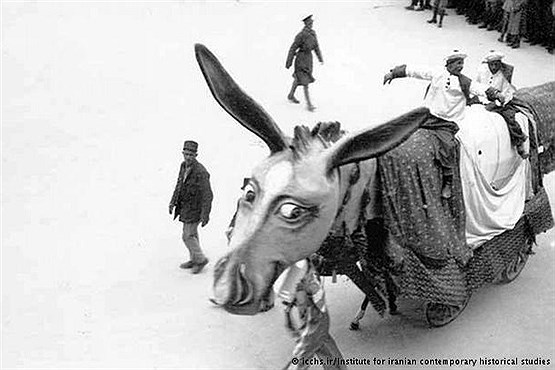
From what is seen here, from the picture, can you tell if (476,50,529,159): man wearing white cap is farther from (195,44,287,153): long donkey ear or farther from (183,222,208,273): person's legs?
(183,222,208,273): person's legs

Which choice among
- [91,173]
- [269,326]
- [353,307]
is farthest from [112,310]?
[91,173]

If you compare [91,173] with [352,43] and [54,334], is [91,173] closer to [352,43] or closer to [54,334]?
[54,334]

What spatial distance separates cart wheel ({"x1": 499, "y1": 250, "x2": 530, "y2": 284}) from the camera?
814 centimetres

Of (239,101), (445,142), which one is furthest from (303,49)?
(239,101)

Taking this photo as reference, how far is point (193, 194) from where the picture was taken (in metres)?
8.13

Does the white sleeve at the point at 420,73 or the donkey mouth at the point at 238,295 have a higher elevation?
the white sleeve at the point at 420,73

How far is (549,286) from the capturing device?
8273 millimetres

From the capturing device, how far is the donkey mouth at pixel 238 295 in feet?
15.9

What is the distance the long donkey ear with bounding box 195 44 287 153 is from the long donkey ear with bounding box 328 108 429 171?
0.37 m

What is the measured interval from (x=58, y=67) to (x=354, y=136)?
A: 32.1 ft

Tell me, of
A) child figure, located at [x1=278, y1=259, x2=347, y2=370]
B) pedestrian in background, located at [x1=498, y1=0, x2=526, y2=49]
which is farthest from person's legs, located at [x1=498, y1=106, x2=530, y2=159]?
pedestrian in background, located at [x1=498, y1=0, x2=526, y2=49]

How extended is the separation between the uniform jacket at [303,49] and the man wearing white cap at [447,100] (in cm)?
530

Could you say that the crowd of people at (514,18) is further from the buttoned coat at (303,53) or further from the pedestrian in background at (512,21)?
the buttoned coat at (303,53)

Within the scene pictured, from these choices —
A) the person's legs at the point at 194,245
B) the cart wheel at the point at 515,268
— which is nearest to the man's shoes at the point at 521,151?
the cart wheel at the point at 515,268
